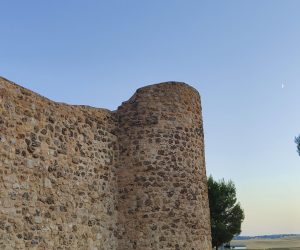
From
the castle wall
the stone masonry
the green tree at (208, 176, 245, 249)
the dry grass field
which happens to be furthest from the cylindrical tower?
the dry grass field

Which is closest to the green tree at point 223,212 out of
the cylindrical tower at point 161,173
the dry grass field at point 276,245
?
the cylindrical tower at point 161,173

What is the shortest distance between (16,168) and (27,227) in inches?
42.4

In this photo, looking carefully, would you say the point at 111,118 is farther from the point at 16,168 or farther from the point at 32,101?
the point at 16,168

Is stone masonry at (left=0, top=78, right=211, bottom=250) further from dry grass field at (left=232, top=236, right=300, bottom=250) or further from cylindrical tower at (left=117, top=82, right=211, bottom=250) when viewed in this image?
dry grass field at (left=232, top=236, right=300, bottom=250)

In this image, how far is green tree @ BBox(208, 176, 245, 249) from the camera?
29.0 m

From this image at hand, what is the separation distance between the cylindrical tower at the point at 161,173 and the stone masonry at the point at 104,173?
0.9 inches

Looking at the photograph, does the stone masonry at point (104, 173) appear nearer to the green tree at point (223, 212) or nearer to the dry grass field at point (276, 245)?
the green tree at point (223, 212)

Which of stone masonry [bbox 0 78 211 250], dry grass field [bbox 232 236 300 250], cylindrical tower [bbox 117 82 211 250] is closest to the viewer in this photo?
stone masonry [bbox 0 78 211 250]

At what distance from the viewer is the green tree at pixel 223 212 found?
29.0 m

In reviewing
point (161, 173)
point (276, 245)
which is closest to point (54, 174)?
point (161, 173)

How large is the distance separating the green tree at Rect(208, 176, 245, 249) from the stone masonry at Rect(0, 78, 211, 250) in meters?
18.3

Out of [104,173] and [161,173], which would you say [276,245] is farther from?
[104,173]

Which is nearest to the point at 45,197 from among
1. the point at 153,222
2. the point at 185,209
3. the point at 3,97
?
the point at 3,97

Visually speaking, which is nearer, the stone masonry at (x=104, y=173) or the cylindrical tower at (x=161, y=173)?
the stone masonry at (x=104, y=173)
